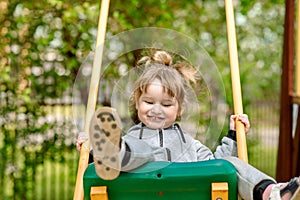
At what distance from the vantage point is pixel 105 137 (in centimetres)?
262

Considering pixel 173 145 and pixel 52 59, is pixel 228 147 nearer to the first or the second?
pixel 173 145

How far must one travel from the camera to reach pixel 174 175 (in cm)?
281

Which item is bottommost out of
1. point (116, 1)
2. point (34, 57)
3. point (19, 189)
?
point (19, 189)

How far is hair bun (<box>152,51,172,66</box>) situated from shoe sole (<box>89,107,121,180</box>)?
0.75 metres

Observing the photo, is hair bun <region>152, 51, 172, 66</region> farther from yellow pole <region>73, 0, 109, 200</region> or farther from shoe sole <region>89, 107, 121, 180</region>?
shoe sole <region>89, 107, 121, 180</region>

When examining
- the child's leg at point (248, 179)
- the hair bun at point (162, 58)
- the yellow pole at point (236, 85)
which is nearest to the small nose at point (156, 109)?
the hair bun at point (162, 58)

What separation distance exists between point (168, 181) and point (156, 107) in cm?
51

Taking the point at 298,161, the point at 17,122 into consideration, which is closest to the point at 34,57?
the point at 17,122

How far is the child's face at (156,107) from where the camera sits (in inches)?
125

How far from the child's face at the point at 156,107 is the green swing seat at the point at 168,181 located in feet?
1.38

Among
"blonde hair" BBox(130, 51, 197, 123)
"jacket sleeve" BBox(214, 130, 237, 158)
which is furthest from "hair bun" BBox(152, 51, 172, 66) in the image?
"jacket sleeve" BBox(214, 130, 237, 158)

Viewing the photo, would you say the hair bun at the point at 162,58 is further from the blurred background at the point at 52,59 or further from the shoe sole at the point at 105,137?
the blurred background at the point at 52,59

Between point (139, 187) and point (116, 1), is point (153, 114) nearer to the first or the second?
point (139, 187)

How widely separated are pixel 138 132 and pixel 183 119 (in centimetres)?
22
